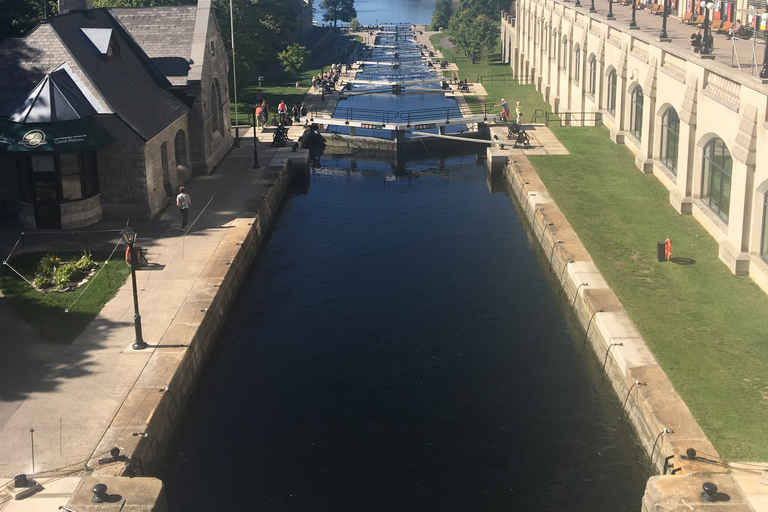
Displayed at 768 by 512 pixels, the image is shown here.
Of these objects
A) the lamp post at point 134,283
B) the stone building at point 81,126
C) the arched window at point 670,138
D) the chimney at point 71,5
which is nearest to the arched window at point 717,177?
the arched window at point 670,138

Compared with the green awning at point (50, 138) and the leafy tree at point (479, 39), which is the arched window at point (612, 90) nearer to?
the green awning at point (50, 138)

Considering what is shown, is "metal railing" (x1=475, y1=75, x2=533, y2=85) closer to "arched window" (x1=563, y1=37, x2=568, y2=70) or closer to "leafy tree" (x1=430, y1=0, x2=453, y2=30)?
"arched window" (x1=563, y1=37, x2=568, y2=70)

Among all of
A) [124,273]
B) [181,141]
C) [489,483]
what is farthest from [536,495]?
[181,141]

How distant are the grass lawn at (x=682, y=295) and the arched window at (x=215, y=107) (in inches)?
688

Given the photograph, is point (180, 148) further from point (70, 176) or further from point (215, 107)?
point (70, 176)

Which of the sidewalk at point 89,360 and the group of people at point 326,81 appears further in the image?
the group of people at point 326,81

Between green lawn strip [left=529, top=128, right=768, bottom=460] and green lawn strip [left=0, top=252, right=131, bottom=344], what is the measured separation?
1633 cm

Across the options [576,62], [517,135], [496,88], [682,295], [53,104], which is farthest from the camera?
[496,88]

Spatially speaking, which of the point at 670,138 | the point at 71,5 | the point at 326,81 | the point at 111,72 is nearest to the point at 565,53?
the point at 326,81

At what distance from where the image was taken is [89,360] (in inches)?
940

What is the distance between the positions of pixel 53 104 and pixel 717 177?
2551 centimetres

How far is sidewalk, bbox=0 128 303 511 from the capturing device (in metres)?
19.7

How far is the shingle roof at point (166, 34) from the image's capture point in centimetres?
4338

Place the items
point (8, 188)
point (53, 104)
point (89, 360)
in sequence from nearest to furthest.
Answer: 1. point (89, 360)
2. point (53, 104)
3. point (8, 188)
